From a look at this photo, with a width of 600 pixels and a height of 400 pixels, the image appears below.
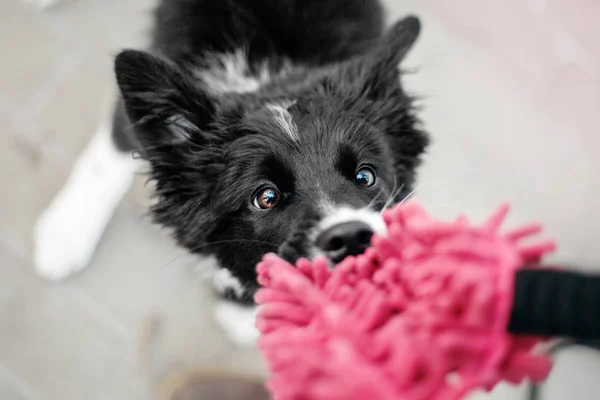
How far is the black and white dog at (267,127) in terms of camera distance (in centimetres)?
146

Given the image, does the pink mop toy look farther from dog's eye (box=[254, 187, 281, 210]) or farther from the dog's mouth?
dog's eye (box=[254, 187, 281, 210])

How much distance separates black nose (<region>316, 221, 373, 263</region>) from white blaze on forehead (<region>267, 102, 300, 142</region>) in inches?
14.7

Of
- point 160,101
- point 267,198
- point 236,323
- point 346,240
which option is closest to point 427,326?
point 346,240

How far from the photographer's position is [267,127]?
1.57m

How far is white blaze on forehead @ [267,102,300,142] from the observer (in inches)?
60.5

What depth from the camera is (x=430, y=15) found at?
298 centimetres

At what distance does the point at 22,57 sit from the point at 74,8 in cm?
37

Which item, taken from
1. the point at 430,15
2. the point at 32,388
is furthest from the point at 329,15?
the point at 32,388

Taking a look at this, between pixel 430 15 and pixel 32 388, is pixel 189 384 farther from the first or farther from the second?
pixel 430 15

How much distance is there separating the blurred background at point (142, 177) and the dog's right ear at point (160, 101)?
776 mm

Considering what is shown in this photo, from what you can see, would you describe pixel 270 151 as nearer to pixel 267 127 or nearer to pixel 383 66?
pixel 267 127

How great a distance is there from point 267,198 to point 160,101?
417mm

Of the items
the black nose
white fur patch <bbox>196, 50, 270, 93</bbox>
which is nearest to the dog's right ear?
white fur patch <bbox>196, 50, 270, 93</bbox>

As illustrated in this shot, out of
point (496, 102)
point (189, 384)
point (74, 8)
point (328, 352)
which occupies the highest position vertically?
point (496, 102)
